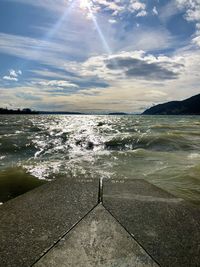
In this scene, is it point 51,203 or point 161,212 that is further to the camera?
point 51,203

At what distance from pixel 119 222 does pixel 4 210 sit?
5.80 feet

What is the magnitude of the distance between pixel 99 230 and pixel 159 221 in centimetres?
87

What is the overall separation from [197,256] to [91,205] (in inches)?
67.5

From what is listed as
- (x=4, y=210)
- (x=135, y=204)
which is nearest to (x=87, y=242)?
(x=135, y=204)

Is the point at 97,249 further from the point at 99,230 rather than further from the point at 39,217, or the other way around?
the point at 39,217

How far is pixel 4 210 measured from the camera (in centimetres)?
395

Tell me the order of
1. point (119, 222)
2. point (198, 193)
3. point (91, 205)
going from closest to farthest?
point (119, 222), point (91, 205), point (198, 193)

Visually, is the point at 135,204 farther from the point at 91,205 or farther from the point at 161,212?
the point at 91,205

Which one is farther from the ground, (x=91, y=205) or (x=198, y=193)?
(x=91, y=205)

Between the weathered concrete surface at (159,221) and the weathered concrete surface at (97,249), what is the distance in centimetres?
15

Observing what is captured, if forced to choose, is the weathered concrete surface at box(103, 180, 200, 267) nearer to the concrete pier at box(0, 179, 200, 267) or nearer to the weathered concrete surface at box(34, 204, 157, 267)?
the concrete pier at box(0, 179, 200, 267)

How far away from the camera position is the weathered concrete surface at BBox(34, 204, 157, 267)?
2.59 meters

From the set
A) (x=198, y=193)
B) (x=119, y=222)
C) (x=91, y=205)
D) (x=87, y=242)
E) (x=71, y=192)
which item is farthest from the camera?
(x=198, y=193)

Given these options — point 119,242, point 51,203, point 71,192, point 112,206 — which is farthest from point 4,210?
point 119,242
